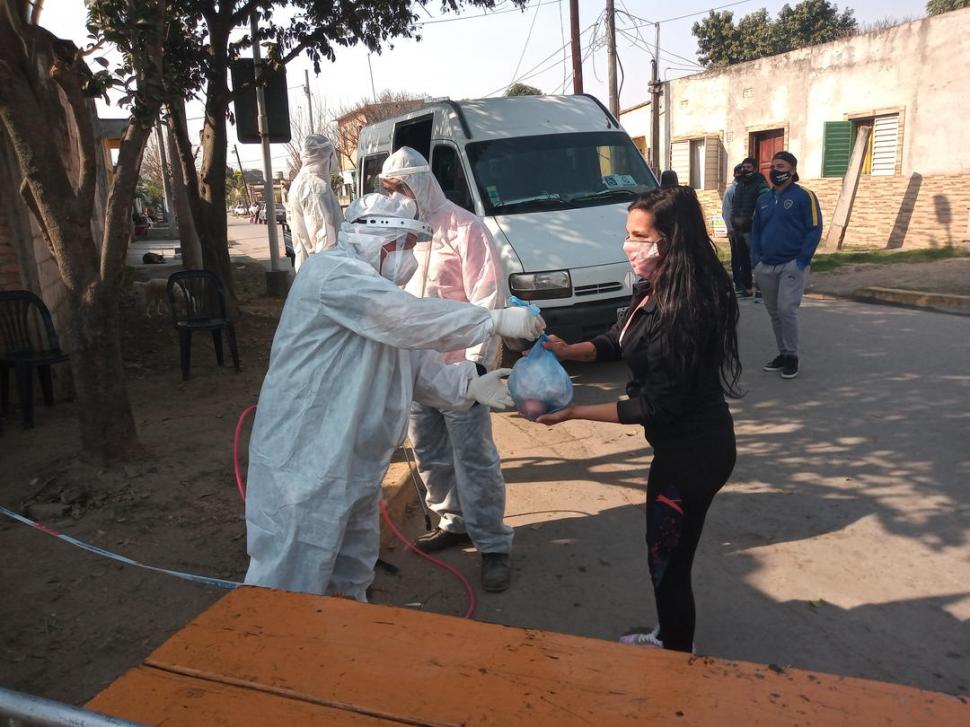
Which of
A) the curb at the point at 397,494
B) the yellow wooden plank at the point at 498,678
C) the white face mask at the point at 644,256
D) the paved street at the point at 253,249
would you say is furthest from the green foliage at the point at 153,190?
the yellow wooden plank at the point at 498,678

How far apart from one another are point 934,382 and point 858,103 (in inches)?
494

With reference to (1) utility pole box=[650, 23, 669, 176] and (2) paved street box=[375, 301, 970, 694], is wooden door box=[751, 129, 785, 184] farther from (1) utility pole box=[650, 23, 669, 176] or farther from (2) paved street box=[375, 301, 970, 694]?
(2) paved street box=[375, 301, 970, 694]

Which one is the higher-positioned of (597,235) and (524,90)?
(524,90)

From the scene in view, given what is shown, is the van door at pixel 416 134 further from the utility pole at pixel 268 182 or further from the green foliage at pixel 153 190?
the green foliage at pixel 153 190

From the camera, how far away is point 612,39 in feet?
68.8

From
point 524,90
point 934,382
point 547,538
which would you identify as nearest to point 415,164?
point 547,538

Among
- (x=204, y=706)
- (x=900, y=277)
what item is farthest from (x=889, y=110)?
(x=204, y=706)

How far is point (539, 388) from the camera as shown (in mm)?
2729

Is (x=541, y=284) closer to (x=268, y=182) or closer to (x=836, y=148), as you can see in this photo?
(x=268, y=182)

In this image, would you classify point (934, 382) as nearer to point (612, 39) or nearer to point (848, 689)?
point (848, 689)

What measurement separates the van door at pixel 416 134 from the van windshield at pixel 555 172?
4.04ft

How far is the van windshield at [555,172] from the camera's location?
7551 millimetres

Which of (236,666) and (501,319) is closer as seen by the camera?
(236,666)

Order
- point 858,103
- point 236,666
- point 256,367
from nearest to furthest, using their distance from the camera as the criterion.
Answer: point 236,666
point 256,367
point 858,103
